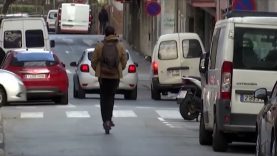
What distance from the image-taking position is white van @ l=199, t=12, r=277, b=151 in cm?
1475

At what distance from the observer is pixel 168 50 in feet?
101

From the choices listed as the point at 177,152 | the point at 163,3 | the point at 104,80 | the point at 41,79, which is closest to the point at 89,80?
the point at 41,79

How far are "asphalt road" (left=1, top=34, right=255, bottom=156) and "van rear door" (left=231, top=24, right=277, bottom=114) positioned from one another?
95 cm

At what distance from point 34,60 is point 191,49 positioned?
17.0 ft

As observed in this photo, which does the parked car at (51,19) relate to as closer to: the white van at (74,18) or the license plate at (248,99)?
the white van at (74,18)

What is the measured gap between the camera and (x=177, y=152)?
49.6 ft

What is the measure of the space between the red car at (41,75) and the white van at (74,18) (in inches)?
1659

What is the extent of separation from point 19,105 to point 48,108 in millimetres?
2654

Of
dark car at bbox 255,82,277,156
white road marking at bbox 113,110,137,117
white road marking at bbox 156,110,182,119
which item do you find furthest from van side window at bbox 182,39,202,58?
dark car at bbox 255,82,277,156

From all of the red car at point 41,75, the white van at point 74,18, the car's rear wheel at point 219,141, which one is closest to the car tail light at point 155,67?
the red car at point 41,75

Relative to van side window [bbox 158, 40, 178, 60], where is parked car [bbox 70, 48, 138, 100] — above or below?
below

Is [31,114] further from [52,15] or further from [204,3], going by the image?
[52,15]

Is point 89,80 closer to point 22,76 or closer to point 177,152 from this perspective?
point 22,76

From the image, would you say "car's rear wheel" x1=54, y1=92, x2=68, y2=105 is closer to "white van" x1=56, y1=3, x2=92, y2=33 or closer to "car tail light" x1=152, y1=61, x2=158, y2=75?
"car tail light" x1=152, y1=61, x2=158, y2=75
